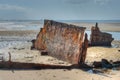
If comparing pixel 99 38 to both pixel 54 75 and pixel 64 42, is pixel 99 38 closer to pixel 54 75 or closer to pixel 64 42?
pixel 64 42

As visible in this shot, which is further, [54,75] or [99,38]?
[99,38]

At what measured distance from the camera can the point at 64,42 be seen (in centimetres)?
1391

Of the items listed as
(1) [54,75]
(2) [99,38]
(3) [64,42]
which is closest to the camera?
(1) [54,75]

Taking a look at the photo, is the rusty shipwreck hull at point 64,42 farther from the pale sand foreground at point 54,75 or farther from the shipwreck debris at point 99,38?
the shipwreck debris at point 99,38

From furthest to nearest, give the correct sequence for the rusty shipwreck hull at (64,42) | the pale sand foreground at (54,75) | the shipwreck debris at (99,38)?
the shipwreck debris at (99,38) → the rusty shipwreck hull at (64,42) → the pale sand foreground at (54,75)

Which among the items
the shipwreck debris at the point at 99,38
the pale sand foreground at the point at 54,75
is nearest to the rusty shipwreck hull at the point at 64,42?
the pale sand foreground at the point at 54,75

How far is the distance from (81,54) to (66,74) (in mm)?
1644

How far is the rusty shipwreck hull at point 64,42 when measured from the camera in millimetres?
12337

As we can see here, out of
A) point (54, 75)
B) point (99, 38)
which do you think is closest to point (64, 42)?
point (54, 75)

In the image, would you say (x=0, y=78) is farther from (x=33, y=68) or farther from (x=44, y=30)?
(x=44, y=30)

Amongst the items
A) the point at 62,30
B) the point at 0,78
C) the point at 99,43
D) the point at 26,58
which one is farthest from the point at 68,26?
the point at 99,43

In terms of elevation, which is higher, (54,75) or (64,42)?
(64,42)

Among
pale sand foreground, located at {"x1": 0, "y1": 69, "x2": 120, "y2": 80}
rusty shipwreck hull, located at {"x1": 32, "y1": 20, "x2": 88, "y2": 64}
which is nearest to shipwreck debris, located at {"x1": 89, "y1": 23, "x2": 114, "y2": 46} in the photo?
rusty shipwreck hull, located at {"x1": 32, "y1": 20, "x2": 88, "y2": 64}

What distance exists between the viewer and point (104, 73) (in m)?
11.2
